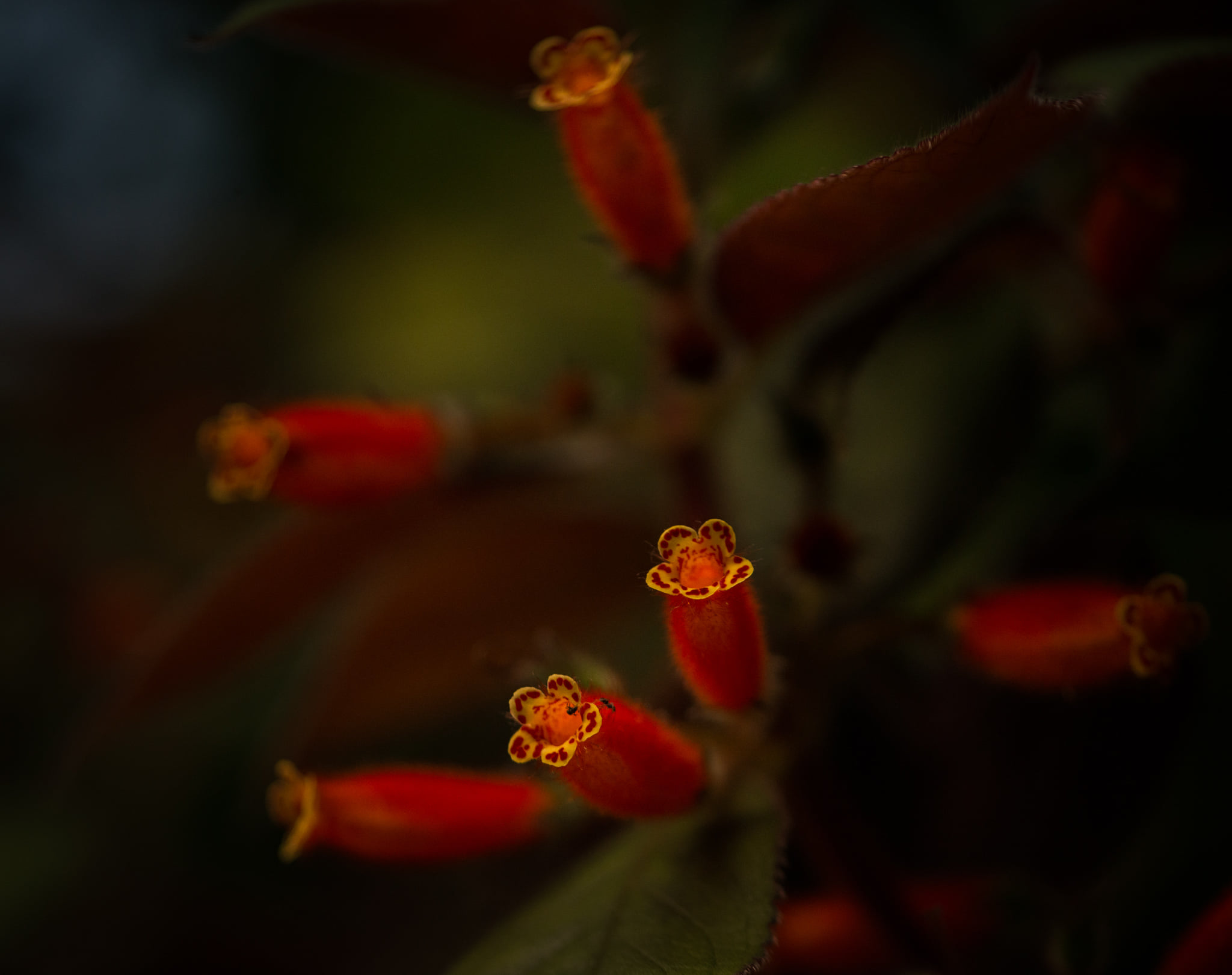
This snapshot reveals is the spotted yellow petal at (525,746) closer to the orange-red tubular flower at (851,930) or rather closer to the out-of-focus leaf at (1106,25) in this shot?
the orange-red tubular flower at (851,930)

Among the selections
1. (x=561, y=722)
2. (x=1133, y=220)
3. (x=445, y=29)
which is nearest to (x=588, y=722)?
(x=561, y=722)

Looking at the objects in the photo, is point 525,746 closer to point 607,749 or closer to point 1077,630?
point 607,749

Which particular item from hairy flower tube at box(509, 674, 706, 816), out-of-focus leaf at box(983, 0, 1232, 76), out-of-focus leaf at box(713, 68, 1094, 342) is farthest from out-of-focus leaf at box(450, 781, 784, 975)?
out-of-focus leaf at box(983, 0, 1232, 76)

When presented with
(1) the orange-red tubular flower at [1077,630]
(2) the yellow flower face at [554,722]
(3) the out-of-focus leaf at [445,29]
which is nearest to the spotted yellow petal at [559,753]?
(2) the yellow flower face at [554,722]

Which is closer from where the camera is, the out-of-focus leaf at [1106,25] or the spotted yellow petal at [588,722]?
the spotted yellow petal at [588,722]

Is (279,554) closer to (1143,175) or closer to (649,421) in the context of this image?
(649,421)

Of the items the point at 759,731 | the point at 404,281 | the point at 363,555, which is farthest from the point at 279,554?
the point at 404,281

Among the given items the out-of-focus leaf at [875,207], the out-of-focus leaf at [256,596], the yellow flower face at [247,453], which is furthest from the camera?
the out-of-focus leaf at [256,596]
